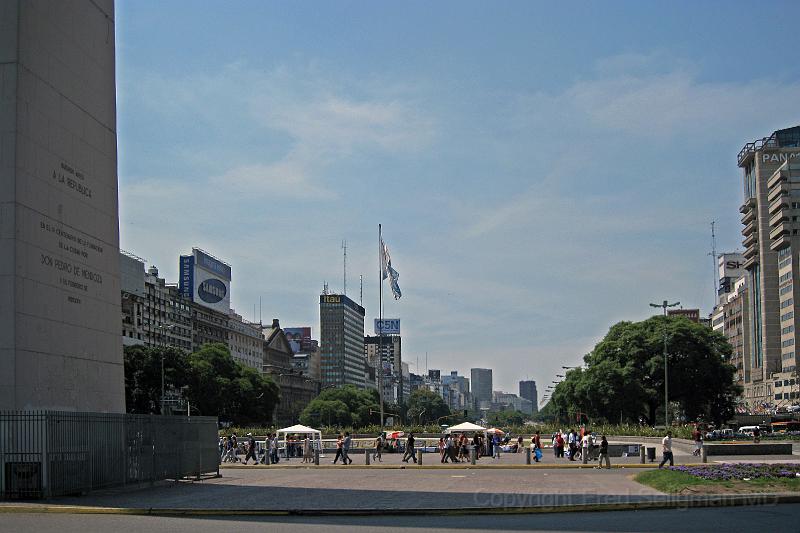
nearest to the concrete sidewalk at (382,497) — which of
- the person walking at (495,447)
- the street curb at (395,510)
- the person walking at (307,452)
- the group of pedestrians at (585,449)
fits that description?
the street curb at (395,510)

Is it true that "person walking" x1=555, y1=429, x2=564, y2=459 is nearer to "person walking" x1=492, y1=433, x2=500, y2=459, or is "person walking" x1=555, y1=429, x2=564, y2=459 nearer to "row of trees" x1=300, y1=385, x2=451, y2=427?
"person walking" x1=492, y1=433, x2=500, y2=459

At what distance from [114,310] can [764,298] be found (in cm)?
12810

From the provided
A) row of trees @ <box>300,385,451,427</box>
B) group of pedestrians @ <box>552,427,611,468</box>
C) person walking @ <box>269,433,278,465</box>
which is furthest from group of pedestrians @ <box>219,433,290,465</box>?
row of trees @ <box>300,385,451,427</box>

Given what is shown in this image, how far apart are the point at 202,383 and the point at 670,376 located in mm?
50047

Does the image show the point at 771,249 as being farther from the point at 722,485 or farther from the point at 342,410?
the point at 722,485

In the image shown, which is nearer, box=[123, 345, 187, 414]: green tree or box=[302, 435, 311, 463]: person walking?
box=[302, 435, 311, 463]: person walking

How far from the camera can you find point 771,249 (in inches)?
5600

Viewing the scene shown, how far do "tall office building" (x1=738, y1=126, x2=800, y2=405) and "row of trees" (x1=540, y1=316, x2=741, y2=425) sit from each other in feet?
132

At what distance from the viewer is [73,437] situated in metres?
26.5

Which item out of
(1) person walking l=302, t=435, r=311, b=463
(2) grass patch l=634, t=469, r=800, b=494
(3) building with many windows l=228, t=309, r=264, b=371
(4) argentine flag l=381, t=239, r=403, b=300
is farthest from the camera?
Result: (3) building with many windows l=228, t=309, r=264, b=371

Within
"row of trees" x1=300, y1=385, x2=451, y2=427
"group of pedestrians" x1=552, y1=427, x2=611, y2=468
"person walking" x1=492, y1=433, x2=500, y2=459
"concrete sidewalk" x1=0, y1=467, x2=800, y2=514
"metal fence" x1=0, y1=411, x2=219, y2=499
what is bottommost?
"row of trees" x1=300, y1=385, x2=451, y2=427

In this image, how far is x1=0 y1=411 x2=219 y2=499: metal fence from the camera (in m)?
25.1

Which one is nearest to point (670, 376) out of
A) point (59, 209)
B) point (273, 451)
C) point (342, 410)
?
point (273, 451)

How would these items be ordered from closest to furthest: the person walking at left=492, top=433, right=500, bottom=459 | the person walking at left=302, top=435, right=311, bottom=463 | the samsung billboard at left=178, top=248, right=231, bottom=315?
the person walking at left=302, top=435, right=311, bottom=463 < the person walking at left=492, top=433, right=500, bottom=459 < the samsung billboard at left=178, top=248, right=231, bottom=315
